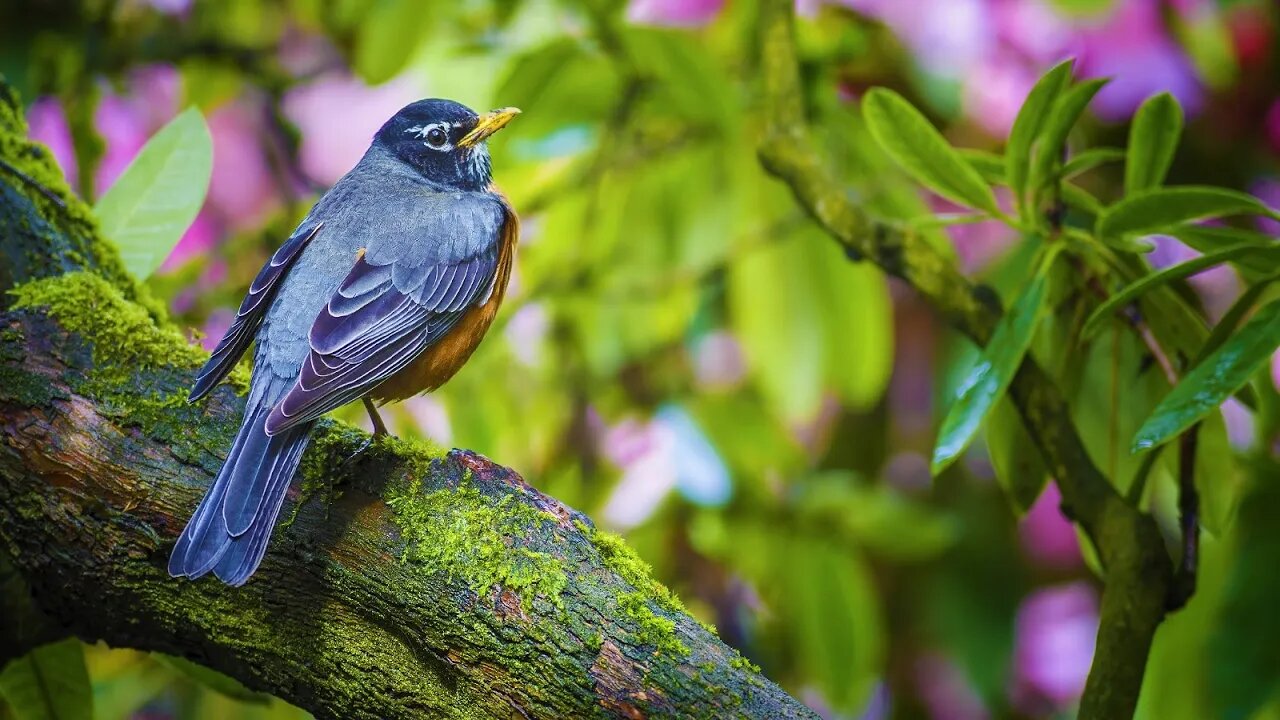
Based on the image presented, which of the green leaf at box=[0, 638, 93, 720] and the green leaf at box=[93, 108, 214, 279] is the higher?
the green leaf at box=[93, 108, 214, 279]

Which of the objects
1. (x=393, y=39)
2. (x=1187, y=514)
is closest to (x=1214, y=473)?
(x=1187, y=514)

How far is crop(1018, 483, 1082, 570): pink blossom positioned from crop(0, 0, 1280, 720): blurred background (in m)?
0.01

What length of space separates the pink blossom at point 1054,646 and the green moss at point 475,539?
9.16 feet

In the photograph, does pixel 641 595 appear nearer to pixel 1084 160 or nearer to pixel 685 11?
pixel 1084 160

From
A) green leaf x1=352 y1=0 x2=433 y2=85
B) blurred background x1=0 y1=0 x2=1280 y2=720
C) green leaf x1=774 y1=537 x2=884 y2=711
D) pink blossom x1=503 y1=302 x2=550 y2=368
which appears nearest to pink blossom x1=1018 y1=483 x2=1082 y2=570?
blurred background x1=0 y1=0 x2=1280 y2=720

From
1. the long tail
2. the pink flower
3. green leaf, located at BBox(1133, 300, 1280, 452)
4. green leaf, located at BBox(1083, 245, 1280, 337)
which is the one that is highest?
the pink flower

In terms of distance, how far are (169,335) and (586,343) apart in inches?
68.2

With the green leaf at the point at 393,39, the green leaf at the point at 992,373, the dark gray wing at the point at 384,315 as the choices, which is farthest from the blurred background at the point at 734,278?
the dark gray wing at the point at 384,315

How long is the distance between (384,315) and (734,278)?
171 cm

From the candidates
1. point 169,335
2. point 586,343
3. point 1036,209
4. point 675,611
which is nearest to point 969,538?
point 586,343

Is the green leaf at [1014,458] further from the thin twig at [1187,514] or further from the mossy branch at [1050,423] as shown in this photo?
the thin twig at [1187,514]

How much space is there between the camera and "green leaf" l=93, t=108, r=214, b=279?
6.72 feet

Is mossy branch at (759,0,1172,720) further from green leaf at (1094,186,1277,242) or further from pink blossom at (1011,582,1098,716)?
pink blossom at (1011,582,1098,716)

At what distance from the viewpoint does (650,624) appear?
4.88ft
